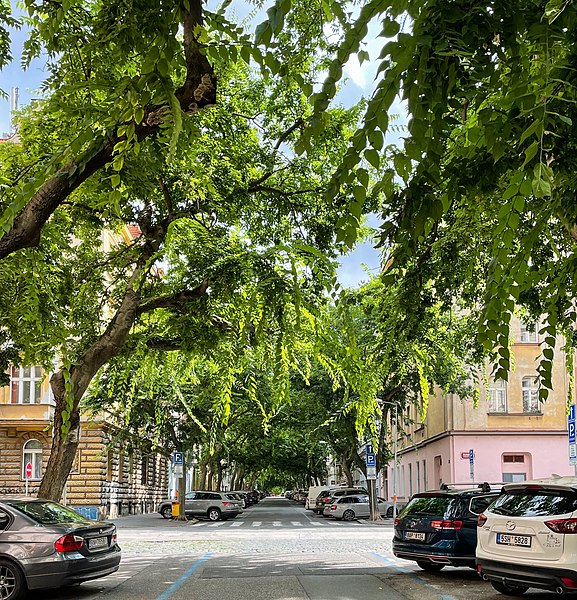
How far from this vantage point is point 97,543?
1278cm

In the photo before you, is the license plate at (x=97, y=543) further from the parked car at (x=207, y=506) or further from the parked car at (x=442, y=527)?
the parked car at (x=207, y=506)

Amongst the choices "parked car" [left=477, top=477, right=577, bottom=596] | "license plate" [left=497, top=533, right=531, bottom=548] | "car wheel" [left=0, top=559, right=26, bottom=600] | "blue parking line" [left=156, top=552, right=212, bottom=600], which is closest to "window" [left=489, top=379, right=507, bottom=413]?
"blue parking line" [left=156, top=552, right=212, bottom=600]

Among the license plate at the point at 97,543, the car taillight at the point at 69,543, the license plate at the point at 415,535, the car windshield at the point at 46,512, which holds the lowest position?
the license plate at the point at 415,535

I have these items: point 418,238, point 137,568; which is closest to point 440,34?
point 418,238

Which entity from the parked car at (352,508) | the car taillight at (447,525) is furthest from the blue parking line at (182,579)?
the parked car at (352,508)

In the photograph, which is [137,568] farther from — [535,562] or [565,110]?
[565,110]

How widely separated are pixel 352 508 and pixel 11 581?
37.1 meters

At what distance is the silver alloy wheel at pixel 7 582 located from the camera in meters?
11.7

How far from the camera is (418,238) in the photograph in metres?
4.20

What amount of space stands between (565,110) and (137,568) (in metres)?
15.3

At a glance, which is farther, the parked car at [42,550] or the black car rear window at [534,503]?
the parked car at [42,550]

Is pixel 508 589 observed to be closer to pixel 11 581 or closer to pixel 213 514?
pixel 11 581

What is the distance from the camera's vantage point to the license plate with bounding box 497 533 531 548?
10602 mm

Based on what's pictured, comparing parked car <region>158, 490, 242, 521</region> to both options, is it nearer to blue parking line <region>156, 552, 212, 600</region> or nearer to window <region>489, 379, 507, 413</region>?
window <region>489, 379, 507, 413</region>
